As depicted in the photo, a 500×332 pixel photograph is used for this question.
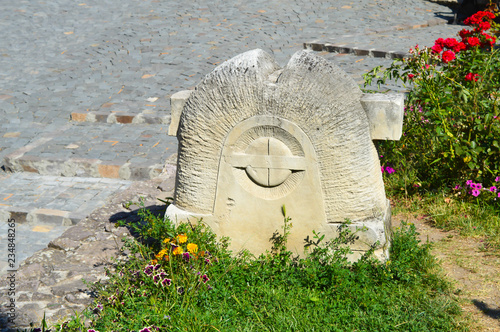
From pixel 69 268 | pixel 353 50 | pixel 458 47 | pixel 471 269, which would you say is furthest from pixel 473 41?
pixel 353 50

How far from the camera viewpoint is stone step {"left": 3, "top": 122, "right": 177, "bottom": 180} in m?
5.97

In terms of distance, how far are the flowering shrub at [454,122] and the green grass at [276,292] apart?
980 mm

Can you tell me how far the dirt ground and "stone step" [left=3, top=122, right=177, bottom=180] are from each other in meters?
2.92

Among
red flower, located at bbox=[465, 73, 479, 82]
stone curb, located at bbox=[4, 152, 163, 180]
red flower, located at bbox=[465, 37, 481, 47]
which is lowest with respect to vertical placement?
stone curb, located at bbox=[4, 152, 163, 180]

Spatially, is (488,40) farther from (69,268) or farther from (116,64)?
(116,64)

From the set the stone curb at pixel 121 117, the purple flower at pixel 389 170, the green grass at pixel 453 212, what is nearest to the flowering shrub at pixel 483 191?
the green grass at pixel 453 212

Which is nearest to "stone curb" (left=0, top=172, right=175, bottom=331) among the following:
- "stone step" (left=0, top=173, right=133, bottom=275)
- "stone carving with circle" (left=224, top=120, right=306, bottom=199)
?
"stone step" (left=0, top=173, right=133, bottom=275)

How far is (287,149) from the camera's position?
3.53m

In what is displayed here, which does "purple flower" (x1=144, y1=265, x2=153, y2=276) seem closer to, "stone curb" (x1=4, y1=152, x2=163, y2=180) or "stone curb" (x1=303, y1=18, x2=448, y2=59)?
"stone curb" (x1=4, y1=152, x2=163, y2=180)

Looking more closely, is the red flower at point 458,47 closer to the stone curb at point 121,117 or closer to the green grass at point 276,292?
the green grass at point 276,292

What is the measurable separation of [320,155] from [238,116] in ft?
1.94

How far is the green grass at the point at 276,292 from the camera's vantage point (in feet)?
10.1

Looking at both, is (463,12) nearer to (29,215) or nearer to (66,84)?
(66,84)

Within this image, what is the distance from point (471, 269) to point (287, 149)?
4.94 feet
